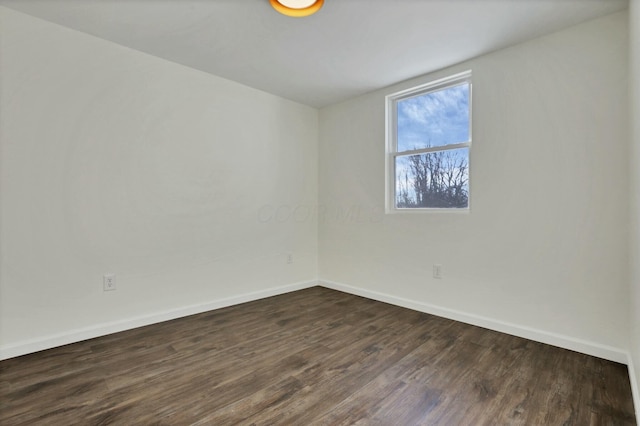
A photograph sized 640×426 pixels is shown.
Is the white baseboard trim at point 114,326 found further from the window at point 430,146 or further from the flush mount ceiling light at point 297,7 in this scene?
the flush mount ceiling light at point 297,7

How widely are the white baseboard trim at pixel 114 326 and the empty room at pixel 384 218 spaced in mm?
15

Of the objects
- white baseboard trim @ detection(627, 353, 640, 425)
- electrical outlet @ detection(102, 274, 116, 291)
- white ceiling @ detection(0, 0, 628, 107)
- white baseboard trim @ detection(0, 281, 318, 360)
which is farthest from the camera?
electrical outlet @ detection(102, 274, 116, 291)

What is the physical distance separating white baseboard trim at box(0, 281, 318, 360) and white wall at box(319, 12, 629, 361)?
174cm

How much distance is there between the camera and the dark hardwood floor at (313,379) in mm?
1562

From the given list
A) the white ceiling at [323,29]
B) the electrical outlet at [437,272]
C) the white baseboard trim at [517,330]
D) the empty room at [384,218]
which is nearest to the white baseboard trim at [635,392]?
the empty room at [384,218]

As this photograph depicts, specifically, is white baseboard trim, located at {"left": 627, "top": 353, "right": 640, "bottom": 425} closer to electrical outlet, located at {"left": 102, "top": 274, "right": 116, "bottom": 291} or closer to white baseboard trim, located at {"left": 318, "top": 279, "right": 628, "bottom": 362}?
white baseboard trim, located at {"left": 318, "top": 279, "right": 628, "bottom": 362}

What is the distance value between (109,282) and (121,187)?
2.64ft

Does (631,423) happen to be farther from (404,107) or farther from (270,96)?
(270,96)

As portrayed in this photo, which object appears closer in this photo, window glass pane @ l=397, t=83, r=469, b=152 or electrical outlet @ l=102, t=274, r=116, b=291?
electrical outlet @ l=102, t=274, r=116, b=291

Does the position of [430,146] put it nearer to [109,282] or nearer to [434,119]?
[434,119]

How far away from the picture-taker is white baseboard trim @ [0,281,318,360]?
2.21 m

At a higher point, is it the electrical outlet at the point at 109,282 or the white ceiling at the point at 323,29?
the white ceiling at the point at 323,29

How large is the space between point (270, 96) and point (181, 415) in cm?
Answer: 327

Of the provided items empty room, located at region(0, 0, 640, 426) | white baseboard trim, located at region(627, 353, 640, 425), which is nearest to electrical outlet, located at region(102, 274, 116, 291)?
empty room, located at region(0, 0, 640, 426)
